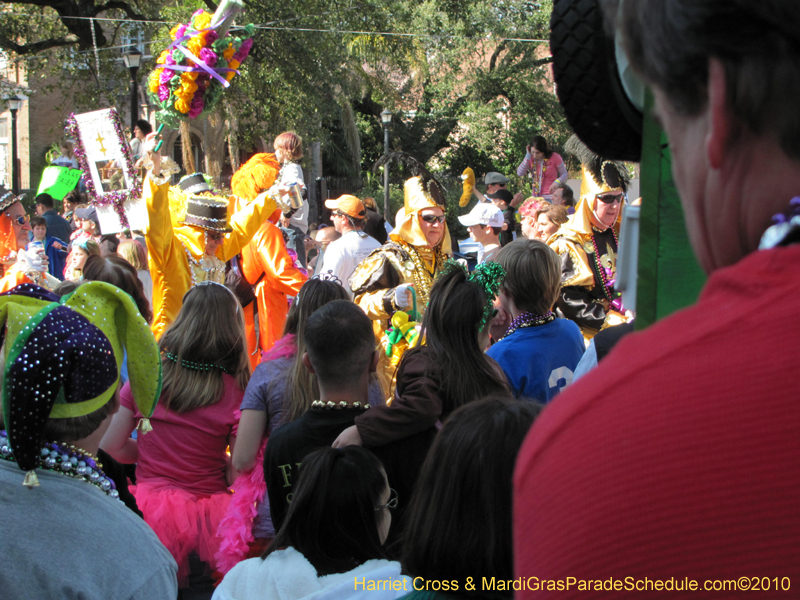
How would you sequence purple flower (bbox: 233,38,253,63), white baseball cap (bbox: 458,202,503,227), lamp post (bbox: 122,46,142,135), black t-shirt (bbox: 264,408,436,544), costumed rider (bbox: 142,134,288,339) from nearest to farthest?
black t-shirt (bbox: 264,408,436,544) → costumed rider (bbox: 142,134,288,339) → purple flower (bbox: 233,38,253,63) → white baseball cap (bbox: 458,202,503,227) → lamp post (bbox: 122,46,142,135)

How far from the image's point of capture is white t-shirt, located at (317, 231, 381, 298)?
5.82 metres

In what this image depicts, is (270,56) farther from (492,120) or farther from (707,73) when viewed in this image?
(707,73)

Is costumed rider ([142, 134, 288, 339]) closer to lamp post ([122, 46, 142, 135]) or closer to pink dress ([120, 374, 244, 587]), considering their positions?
pink dress ([120, 374, 244, 587])

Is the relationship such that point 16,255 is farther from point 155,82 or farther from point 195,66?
point 195,66

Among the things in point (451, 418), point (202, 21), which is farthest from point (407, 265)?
point (451, 418)

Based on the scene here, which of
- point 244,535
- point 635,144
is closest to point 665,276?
point 635,144

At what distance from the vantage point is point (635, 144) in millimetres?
1068

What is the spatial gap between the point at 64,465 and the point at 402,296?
268 centimetres

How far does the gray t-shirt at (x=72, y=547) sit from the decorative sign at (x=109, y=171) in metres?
4.04

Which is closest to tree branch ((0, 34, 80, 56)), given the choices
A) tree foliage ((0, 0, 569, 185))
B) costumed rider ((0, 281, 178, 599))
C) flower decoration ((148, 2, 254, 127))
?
tree foliage ((0, 0, 569, 185))

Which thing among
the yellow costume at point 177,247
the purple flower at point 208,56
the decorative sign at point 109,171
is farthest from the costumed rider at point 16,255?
the purple flower at point 208,56

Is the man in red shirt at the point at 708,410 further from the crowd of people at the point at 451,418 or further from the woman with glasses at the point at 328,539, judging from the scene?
the woman with glasses at the point at 328,539

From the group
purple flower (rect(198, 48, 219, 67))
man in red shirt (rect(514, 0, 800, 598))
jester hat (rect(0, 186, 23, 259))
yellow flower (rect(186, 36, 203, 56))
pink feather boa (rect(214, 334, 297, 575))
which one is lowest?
pink feather boa (rect(214, 334, 297, 575))

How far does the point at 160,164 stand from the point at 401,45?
1502 centimetres
